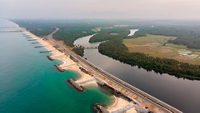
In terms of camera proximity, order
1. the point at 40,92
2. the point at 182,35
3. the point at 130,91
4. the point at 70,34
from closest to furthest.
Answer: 1. the point at 130,91
2. the point at 40,92
3. the point at 182,35
4. the point at 70,34

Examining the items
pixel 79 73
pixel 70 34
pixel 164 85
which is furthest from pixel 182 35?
pixel 79 73

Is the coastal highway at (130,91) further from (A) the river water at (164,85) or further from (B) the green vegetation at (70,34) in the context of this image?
(B) the green vegetation at (70,34)

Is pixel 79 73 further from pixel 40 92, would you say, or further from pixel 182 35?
pixel 182 35

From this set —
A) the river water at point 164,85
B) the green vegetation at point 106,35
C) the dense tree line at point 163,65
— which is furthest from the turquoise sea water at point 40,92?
the green vegetation at point 106,35

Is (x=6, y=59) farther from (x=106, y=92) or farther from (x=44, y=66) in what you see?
(x=106, y=92)

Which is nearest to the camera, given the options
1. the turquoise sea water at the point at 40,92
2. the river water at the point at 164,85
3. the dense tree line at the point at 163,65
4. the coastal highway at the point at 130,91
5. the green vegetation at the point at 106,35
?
the coastal highway at the point at 130,91

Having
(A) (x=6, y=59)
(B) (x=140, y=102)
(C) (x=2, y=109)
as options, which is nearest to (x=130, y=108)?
(B) (x=140, y=102)
